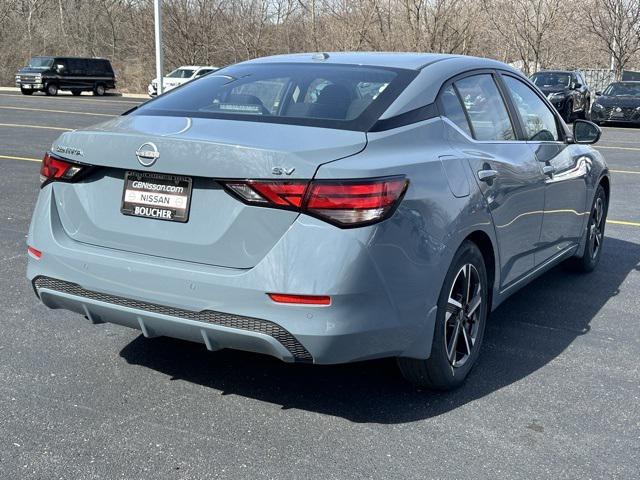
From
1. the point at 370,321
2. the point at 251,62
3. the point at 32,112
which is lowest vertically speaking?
the point at 32,112

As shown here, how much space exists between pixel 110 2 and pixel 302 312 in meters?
58.1

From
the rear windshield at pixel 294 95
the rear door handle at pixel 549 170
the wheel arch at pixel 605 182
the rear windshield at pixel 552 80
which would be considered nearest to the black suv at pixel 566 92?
the rear windshield at pixel 552 80

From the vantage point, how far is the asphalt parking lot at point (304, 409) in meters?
3.18

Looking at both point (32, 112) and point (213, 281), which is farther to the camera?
point (32, 112)

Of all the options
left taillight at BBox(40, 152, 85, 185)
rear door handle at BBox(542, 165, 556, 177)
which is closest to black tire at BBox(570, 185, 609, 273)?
rear door handle at BBox(542, 165, 556, 177)

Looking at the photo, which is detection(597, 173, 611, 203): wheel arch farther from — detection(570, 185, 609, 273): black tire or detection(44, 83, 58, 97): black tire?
detection(44, 83, 58, 97): black tire

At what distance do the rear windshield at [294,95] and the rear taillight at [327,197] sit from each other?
432mm

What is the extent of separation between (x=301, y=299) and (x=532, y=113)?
2711mm

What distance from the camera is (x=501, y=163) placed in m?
4.24

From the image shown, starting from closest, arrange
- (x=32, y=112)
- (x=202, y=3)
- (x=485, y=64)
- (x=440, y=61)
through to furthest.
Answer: (x=440, y=61) < (x=485, y=64) < (x=32, y=112) < (x=202, y=3)

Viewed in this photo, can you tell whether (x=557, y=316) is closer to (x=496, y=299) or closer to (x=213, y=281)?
(x=496, y=299)

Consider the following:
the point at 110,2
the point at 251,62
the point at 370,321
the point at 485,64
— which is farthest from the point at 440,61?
the point at 110,2

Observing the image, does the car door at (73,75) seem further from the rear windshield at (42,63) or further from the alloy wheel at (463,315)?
the alloy wheel at (463,315)

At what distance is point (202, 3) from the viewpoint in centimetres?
4575
